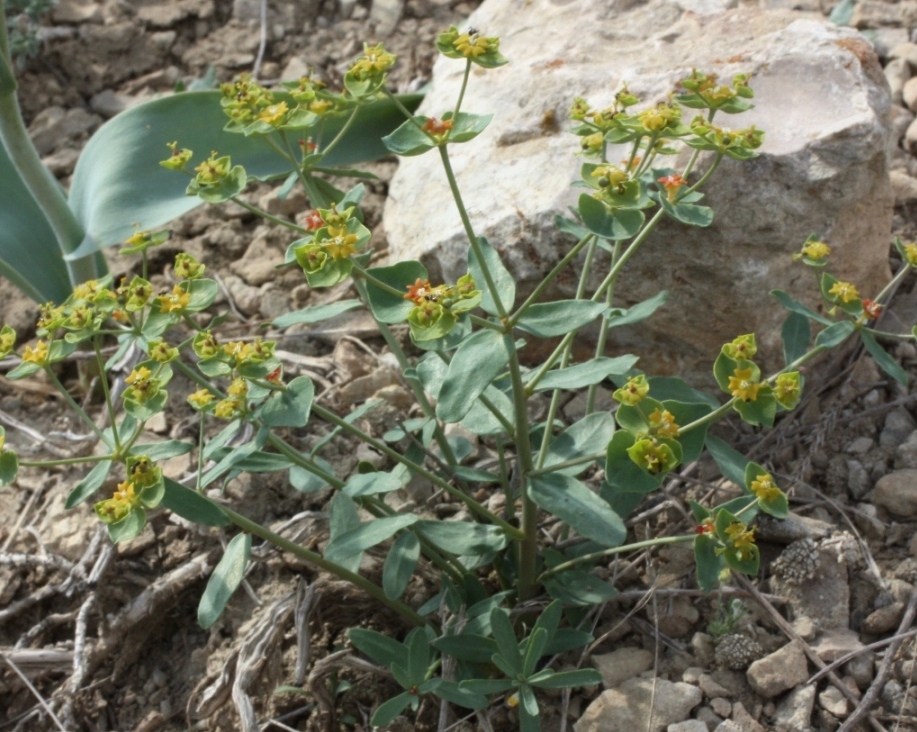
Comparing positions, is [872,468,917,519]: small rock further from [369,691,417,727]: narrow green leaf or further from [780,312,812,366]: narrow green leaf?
[369,691,417,727]: narrow green leaf

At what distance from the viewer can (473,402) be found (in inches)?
53.9

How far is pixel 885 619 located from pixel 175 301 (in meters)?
1.41

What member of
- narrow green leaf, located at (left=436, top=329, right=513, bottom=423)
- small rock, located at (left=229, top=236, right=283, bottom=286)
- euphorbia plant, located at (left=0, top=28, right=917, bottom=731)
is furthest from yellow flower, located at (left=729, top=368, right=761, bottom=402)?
small rock, located at (left=229, top=236, right=283, bottom=286)

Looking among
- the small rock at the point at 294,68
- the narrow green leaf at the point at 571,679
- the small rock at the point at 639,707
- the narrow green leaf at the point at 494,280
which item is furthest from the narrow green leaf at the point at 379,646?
the small rock at the point at 294,68

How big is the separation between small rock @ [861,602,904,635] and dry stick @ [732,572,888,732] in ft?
0.46

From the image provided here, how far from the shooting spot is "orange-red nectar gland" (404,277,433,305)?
1.36 meters

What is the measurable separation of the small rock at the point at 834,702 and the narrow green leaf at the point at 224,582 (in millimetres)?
1048

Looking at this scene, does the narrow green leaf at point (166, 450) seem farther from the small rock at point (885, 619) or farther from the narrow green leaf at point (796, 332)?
the small rock at point (885, 619)

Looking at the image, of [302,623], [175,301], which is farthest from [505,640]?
[175,301]

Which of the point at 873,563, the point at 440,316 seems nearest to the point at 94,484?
the point at 440,316

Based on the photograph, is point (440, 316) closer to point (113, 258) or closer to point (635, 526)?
point (635, 526)

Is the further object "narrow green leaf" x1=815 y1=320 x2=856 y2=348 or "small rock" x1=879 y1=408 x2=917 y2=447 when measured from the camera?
"small rock" x1=879 y1=408 x2=917 y2=447

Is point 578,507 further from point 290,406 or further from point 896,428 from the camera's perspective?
point 896,428

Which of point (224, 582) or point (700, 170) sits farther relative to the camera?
point (700, 170)
